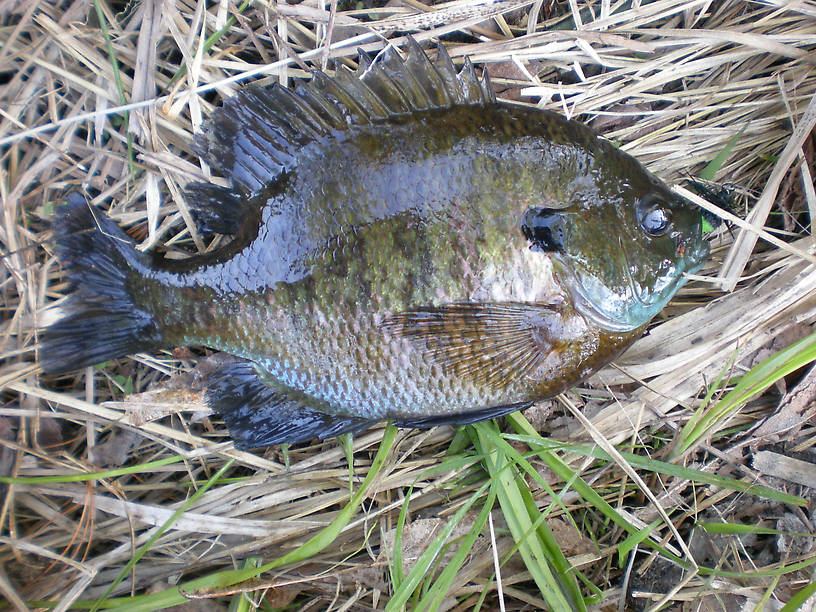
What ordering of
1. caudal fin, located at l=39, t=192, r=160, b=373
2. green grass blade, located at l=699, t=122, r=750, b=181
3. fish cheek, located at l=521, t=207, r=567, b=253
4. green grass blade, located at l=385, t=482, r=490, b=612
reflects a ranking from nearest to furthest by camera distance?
fish cheek, located at l=521, t=207, r=567, b=253 → green grass blade, located at l=385, t=482, r=490, b=612 → caudal fin, located at l=39, t=192, r=160, b=373 → green grass blade, located at l=699, t=122, r=750, b=181

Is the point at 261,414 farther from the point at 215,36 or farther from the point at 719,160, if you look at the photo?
the point at 719,160

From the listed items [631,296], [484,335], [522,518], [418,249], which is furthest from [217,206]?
[522,518]

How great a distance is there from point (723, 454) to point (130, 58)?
2.83 metres

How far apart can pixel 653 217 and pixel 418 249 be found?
787 mm

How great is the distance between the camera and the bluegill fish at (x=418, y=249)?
1.59m

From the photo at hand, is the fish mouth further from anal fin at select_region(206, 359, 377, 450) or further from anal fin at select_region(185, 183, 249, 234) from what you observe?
anal fin at select_region(185, 183, 249, 234)

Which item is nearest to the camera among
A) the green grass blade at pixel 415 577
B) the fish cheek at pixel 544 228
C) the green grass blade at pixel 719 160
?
the fish cheek at pixel 544 228

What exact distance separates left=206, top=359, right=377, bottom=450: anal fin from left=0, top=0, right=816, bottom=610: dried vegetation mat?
0.58ft

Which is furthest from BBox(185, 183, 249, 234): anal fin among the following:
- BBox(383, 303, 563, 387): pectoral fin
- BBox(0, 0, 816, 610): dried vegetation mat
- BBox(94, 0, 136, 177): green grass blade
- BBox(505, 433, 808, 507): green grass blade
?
BBox(505, 433, 808, 507): green grass blade

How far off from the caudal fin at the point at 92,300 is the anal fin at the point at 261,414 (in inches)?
12.0

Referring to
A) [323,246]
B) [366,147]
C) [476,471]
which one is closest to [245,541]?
[476,471]

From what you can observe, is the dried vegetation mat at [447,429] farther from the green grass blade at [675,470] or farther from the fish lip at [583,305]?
the fish lip at [583,305]

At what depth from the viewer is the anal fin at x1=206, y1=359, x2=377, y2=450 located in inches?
70.9

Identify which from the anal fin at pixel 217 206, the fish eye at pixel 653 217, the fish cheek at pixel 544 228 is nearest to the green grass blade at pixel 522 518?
the fish cheek at pixel 544 228
